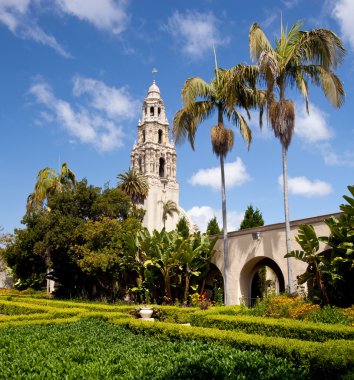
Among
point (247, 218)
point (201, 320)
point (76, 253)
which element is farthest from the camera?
point (247, 218)

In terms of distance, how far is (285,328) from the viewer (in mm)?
10648

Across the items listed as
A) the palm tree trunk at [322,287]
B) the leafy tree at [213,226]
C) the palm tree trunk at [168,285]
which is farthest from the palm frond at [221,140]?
the leafy tree at [213,226]

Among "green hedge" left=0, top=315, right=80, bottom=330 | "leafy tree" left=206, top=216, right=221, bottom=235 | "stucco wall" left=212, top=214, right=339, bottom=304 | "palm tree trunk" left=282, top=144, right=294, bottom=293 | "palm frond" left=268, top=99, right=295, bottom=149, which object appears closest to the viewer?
"green hedge" left=0, top=315, right=80, bottom=330

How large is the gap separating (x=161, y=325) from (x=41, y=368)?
4277mm

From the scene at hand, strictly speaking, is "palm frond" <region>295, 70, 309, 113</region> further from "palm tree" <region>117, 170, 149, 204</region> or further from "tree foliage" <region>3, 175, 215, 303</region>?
"palm tree" <region>117, 170, 149, 204</region>

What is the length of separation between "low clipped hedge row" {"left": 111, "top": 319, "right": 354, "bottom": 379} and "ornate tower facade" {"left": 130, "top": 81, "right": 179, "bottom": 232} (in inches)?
2030

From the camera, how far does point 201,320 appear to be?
13.6 meters

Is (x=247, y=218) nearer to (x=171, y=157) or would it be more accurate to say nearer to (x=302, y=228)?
(x=302, y=228)

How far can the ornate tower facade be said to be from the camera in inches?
2475

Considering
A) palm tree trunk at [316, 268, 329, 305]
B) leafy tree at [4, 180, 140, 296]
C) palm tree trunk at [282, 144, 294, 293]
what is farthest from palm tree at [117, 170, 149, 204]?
palm tree trunk at [316, 268, 329, 305]

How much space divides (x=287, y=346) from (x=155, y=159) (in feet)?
185

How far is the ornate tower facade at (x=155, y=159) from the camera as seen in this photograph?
62.9m

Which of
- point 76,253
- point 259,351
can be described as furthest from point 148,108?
point 259,351

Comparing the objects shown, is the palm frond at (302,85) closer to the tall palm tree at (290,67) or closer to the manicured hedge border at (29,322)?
the tall palm tree at (290,67)
